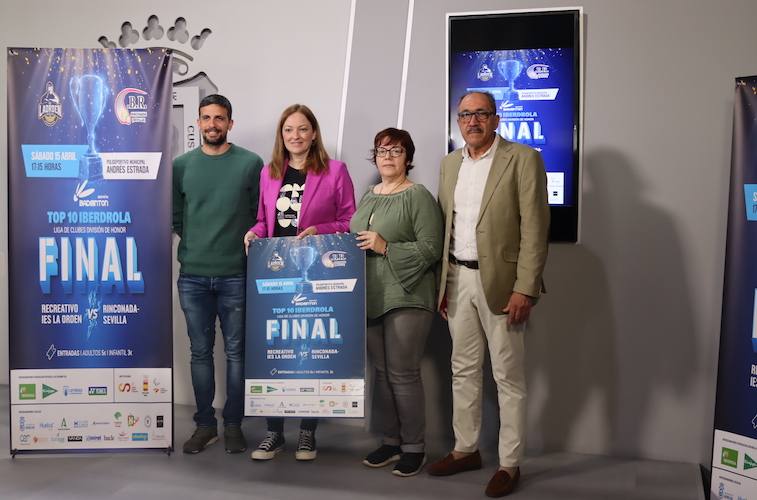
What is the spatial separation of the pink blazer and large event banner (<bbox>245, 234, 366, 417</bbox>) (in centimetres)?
13

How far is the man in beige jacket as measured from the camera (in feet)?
9.82

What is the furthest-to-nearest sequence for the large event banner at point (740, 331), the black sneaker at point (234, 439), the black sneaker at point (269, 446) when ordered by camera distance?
the black sneaker at point (234, 439), the black sneaker at point (269, 446), the large event banner at point (740, 331)

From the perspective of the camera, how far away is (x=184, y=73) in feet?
14.6

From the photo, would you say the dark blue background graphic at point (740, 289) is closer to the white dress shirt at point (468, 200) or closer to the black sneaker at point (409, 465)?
the white dress shirt at point (468, 200)

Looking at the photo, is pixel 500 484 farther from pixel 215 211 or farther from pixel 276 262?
pixel 215 211

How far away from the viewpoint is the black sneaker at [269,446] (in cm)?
348

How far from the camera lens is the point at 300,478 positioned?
3248 millimetres

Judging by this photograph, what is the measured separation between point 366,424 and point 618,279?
1.54 metres

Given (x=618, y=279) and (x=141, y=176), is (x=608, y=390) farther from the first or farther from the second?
(x=141, y=176)

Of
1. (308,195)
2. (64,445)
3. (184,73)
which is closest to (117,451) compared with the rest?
(64,445)

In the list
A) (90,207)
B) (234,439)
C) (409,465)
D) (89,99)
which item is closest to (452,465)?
(409,465)

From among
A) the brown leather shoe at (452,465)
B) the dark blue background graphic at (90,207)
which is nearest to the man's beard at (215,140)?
the dark blue background graphic at (90,207)

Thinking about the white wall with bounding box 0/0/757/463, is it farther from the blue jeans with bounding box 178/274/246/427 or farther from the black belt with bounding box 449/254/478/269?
the blue jeans with bounding box 178/274/246/427

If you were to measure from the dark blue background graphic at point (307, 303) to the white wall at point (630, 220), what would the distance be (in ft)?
2.36
